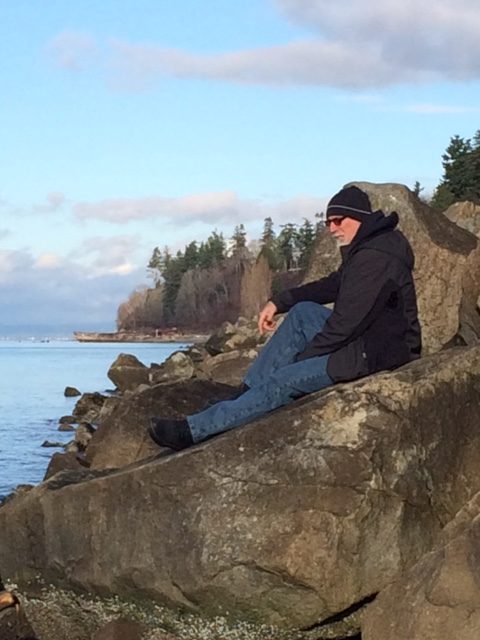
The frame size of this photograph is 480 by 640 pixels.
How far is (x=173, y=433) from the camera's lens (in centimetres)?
742

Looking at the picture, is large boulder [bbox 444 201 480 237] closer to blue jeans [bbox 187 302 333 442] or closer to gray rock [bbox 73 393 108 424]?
blue jeans [bbox 187 302 333 442]

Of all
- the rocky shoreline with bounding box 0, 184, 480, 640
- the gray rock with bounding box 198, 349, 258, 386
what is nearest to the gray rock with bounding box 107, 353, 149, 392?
the gray rock with bounding box 198, 349, 258, 386

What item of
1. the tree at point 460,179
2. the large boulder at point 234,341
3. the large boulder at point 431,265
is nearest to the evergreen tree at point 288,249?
the tree at point 460,179

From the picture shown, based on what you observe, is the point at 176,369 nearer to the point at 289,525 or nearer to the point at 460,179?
the point at 289,525

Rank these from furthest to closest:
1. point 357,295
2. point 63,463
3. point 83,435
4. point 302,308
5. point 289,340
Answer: point 83,435
point 63,463
point 302,308
point 289,340
point 357,295

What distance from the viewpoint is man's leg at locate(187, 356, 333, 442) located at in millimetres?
7332

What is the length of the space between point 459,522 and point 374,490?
1.76ft

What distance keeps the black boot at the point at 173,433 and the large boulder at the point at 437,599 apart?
1.72 metres

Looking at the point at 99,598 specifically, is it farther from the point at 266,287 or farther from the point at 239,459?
the point at 266,287

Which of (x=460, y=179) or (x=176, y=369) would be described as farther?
(x=460, y=179)

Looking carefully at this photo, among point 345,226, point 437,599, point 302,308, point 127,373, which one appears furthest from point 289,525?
point 127,373

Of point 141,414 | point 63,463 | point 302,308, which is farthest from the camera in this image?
point 63,463

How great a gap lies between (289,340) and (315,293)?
0.59 meters

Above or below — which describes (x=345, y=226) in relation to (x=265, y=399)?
above
